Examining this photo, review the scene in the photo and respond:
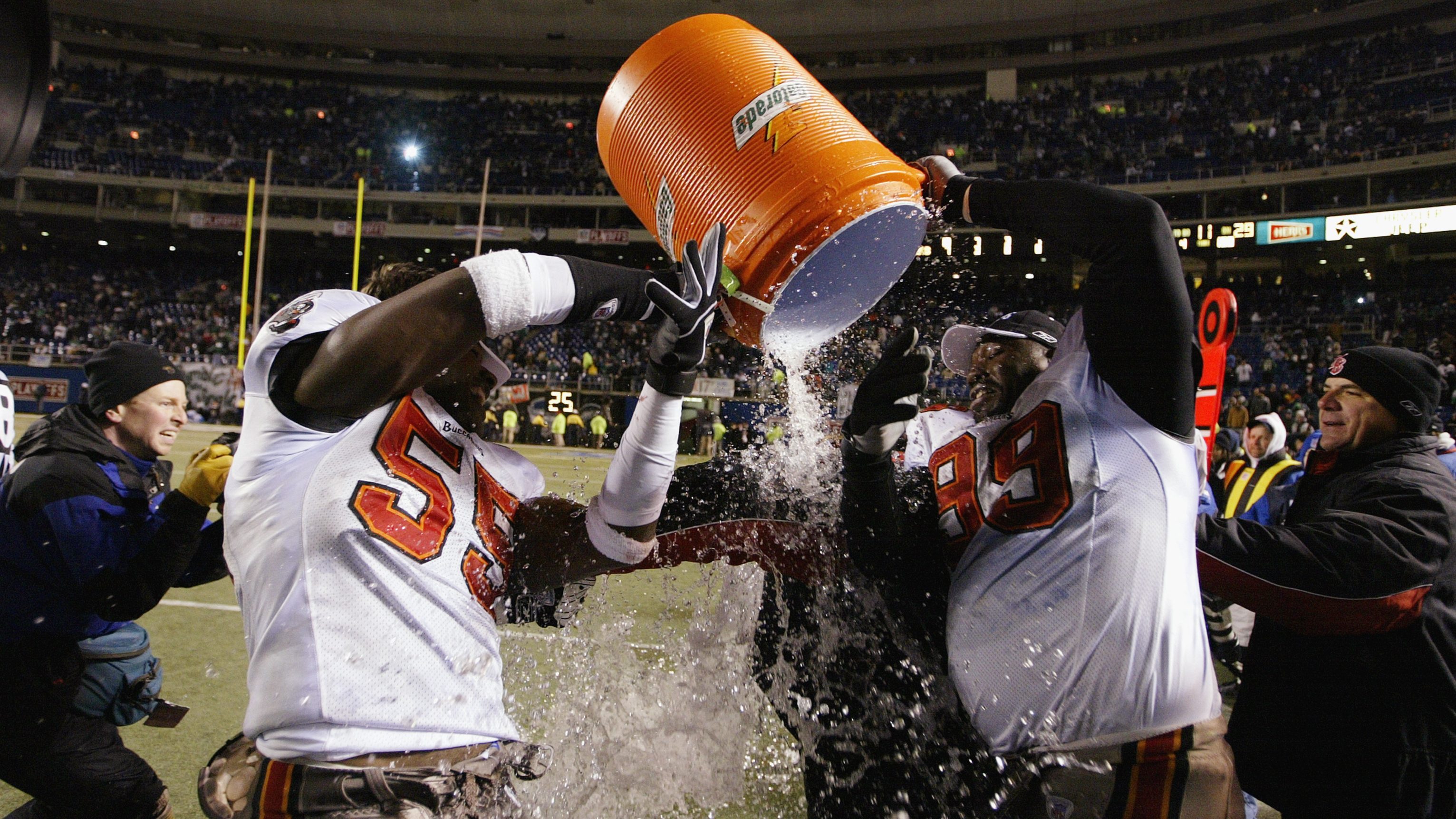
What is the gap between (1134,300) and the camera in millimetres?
1678

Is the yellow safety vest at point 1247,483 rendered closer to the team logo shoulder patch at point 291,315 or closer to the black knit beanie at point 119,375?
the team logo shoulder patch at point 291,315

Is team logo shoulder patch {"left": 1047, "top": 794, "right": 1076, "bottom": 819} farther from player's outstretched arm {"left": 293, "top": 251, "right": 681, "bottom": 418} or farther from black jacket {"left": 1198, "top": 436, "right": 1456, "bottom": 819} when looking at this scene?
player's outstretched arm {"left": 293, "top": 251, "right": 681, "bottom": 418}

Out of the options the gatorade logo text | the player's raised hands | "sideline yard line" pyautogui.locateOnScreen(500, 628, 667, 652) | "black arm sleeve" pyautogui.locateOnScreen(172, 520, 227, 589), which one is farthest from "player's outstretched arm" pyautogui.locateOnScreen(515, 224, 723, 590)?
Result: "sideline yard line" pyautogui.locateOnScreen(500, 628, 667, 652)

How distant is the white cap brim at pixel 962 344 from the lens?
2.26 m

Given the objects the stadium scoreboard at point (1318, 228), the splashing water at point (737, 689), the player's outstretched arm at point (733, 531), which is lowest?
the splashing water at point (737, 689)

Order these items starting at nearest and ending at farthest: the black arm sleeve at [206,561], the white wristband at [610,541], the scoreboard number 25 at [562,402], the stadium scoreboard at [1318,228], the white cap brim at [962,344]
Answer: the white wristband at [610,541], the white cap brim at [962,344], the black arm sleeve at [206,561], the stadium scoreboard at [1318,228], the scoreboard number 25 at [562,402]

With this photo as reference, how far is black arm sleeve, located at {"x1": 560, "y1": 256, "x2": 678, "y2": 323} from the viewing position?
152cm

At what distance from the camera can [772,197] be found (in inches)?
65.2

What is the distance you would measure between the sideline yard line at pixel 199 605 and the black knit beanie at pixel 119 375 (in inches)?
130

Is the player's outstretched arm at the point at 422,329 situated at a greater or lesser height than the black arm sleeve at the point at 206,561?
greater

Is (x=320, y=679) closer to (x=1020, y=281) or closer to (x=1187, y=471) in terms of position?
(x=1187, y=471)

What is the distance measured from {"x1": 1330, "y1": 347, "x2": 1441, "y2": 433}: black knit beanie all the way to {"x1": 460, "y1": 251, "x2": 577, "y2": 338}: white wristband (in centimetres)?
232

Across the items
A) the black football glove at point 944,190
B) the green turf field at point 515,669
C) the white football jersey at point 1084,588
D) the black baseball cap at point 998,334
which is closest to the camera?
the white football jersey at point 1084,588

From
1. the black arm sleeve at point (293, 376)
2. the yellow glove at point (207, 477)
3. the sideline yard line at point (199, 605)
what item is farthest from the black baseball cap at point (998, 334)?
the sideline yard line at point (199, 605)
